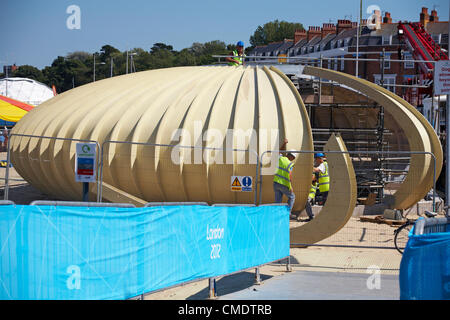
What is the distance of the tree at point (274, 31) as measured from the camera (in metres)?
123

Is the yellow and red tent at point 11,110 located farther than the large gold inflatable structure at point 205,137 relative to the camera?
Yes

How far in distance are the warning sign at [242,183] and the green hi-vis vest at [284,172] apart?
110cm

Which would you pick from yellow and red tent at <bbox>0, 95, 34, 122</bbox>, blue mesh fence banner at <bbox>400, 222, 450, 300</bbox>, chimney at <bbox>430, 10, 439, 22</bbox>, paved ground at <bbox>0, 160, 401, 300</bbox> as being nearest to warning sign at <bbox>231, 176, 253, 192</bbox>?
paved ground at <bbox>0, 160, 401, 300</bbox>

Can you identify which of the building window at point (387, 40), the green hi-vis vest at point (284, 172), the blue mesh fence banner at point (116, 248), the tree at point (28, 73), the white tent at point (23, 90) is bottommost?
the blue mesh fence banner at point (116, 248)

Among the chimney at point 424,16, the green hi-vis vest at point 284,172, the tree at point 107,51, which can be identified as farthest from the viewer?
the tree at point 107,51

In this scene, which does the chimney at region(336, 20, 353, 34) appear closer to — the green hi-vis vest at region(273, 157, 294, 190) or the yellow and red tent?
the yellow and red tent

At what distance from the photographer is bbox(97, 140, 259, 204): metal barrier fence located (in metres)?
16.7

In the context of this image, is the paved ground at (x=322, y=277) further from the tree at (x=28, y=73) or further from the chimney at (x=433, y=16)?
the tree at (x=28, y=73)

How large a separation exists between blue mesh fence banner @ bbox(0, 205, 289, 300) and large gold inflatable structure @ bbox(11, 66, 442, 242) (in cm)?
650

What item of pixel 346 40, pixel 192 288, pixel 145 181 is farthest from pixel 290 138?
pixel 346 40

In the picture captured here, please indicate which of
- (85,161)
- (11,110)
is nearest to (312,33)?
(11,110)

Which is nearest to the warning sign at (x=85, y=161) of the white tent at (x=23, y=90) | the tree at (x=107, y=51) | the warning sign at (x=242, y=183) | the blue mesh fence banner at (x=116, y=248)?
the blue mesh fence banner at (x=116, y=248)

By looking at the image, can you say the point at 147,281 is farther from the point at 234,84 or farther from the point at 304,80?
the point at 304,80

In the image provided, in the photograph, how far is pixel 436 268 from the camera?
6.02 meters
